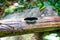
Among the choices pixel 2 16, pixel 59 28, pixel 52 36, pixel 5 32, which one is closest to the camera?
pixel 5 32

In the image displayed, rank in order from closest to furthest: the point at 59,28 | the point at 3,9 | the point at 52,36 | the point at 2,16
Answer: the point at 59,28
the point at 52,36
the point at 2,16
the point at 3,9

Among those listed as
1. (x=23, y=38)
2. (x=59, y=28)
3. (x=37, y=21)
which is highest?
(x=37, y=21)

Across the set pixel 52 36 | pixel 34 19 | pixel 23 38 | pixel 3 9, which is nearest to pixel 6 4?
pixel 3 9

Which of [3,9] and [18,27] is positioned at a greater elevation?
[18,27]

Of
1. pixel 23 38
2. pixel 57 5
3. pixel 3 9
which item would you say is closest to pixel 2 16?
pixel 3 9

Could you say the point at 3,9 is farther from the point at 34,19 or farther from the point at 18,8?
the point at 34,19

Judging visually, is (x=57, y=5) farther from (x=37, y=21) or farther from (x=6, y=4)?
(x=6, y=4)

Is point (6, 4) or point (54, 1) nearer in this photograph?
point (54, 1)
